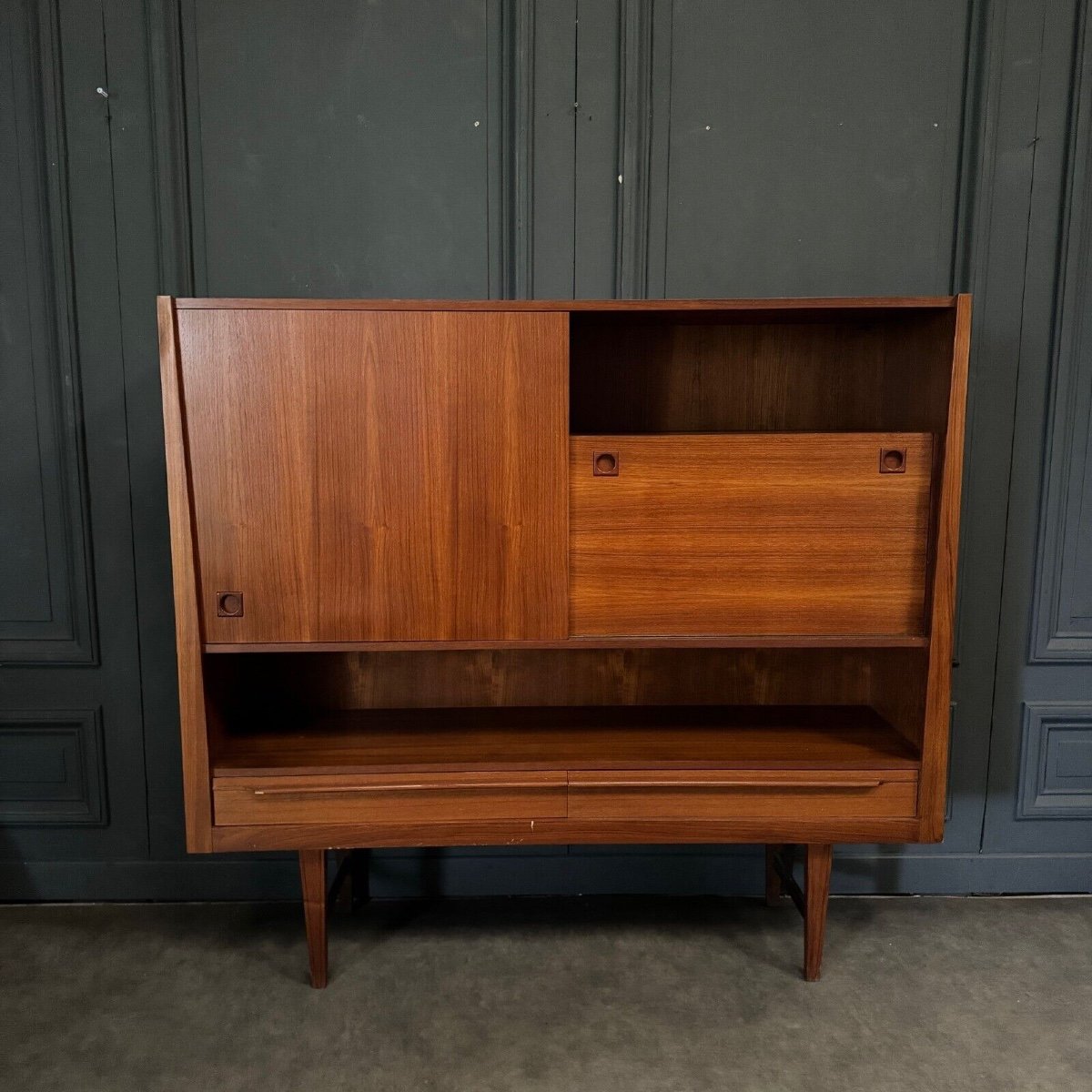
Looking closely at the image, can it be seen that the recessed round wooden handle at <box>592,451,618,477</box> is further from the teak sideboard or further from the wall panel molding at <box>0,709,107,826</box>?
the wall panel molding at <box>0,709,107,826</box>

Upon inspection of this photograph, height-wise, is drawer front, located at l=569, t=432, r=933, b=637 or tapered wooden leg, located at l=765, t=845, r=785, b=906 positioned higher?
drawer front, located at l=569, t=432, r=933, b=637

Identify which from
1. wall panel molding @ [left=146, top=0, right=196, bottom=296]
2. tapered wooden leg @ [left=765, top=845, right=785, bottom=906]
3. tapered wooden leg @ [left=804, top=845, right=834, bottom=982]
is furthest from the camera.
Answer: tapered wooden leg @ [left=765, top=845, right=785, bottom=906]

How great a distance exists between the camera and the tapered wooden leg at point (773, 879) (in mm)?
2377

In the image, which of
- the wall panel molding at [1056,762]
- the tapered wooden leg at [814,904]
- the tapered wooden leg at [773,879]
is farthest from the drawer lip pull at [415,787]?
the wall panel molding at [1056,762]

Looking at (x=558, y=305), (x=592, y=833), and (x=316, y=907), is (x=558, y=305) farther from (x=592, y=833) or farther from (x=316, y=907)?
(x=316, y=907)

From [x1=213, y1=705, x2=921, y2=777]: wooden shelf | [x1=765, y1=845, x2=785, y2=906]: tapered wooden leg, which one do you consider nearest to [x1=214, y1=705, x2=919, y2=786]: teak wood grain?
[x1=213, y1=705, x2=921, y2=777]: wooden shelf

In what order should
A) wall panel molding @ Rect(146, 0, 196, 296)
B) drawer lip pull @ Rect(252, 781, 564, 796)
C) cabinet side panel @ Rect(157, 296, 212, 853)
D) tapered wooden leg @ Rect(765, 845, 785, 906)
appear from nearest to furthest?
cabinet side panel @ Rect(157, 296, 212, 853) < drawer lip pull @ Rect(252, 781, 564, 796) < wall panel molding @ Rect(146, 0, 196, 296) < tapered wooden leg @ Rect(765, 845, 785, 906)

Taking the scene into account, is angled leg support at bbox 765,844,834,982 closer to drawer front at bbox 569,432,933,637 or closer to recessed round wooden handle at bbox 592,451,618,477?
drawer front at bbox 569,432,933,637

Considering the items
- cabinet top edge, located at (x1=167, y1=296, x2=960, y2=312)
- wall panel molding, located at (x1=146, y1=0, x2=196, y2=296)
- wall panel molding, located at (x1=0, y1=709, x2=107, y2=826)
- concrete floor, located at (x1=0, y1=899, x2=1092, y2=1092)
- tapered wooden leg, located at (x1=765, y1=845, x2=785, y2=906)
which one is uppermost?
wall panel molding, located at (x1=146, y1=0, x2=196, y2=296)

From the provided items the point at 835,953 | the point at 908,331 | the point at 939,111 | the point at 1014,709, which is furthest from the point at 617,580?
the point at 939,111

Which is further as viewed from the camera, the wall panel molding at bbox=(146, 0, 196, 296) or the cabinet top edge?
the wall panel molding at bbox=(146, 0, 196, 296)

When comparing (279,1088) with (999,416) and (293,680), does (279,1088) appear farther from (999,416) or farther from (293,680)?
(999,416)

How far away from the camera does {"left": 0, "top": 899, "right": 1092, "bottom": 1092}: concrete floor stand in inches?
71.4

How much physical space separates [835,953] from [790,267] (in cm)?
179
